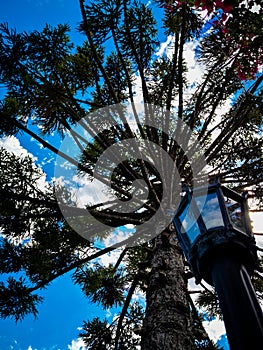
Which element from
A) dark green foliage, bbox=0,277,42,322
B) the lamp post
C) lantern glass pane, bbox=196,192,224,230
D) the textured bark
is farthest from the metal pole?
dark green foliage, bbox=0,277,42,322

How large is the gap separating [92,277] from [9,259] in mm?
1372

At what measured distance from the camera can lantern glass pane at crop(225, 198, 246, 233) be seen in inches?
55.9

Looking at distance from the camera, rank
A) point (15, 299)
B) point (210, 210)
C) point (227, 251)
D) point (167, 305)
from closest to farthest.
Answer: point (227, 251) → point (210, 210) → point (167, 305) → point (15, 299)

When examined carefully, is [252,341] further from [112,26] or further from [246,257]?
[112,26]

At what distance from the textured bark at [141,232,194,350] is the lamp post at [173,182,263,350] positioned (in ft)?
3.54

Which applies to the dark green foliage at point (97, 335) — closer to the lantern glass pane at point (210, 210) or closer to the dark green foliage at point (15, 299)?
the dark green foliage at point (15, 299)

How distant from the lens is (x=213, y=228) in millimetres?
1396

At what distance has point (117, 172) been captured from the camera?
638cm

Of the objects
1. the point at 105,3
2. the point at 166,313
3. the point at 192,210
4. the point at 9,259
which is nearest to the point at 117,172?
the point at 9,259

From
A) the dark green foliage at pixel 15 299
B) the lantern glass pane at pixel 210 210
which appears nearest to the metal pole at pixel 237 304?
the lantern glass pane at pixel 210 210

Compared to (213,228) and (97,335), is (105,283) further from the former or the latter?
(213,228)

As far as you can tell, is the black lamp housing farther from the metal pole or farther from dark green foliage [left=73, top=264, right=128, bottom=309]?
dark green foliage [left=73, top=264, right=128, bottom=309]

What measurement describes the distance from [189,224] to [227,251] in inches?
11.0

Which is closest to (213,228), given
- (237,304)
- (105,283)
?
(237,304)
